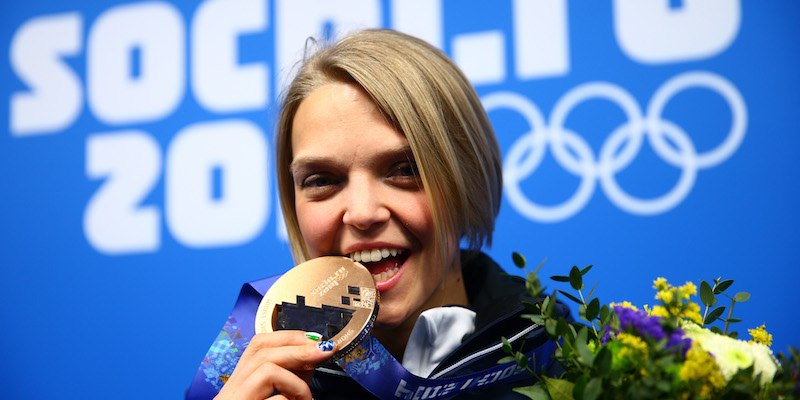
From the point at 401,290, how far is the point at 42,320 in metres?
2.07

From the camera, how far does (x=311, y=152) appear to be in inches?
47.5

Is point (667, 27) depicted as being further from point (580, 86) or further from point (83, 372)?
point (83, 372)

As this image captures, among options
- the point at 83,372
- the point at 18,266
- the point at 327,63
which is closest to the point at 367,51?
the point at 327,63

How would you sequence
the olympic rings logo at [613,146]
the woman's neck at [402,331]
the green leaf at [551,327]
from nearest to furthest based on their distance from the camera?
1. the green leaf at [551,327]
2. the woman's neck at [402,331]
3. the olympic rings logo at [613,146]

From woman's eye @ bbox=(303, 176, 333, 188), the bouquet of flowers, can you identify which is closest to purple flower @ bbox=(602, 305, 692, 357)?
the bouquet of flowers

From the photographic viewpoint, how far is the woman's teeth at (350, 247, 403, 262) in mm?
1200

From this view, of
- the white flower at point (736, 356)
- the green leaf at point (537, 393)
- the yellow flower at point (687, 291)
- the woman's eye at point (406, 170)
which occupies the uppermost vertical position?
the woman's eye at point (406, 170)

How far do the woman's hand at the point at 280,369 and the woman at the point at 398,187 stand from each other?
26cm

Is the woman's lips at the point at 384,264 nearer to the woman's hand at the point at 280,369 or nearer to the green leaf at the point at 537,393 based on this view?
the woman's hand at the point at 280,369

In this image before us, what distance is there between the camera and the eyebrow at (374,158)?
1.18 m

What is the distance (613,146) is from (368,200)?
1.21 meters

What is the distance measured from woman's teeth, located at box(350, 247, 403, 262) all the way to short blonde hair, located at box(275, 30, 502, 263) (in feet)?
0.30

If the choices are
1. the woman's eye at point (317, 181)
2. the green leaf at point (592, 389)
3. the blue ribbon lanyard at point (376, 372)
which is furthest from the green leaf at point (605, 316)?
the woman's eye at point (317, 181)

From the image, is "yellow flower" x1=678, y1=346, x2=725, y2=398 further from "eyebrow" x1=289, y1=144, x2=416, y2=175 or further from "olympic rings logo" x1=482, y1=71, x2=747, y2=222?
"olympic rings logo" x1=482, y1=71, x2=747, y2=222
